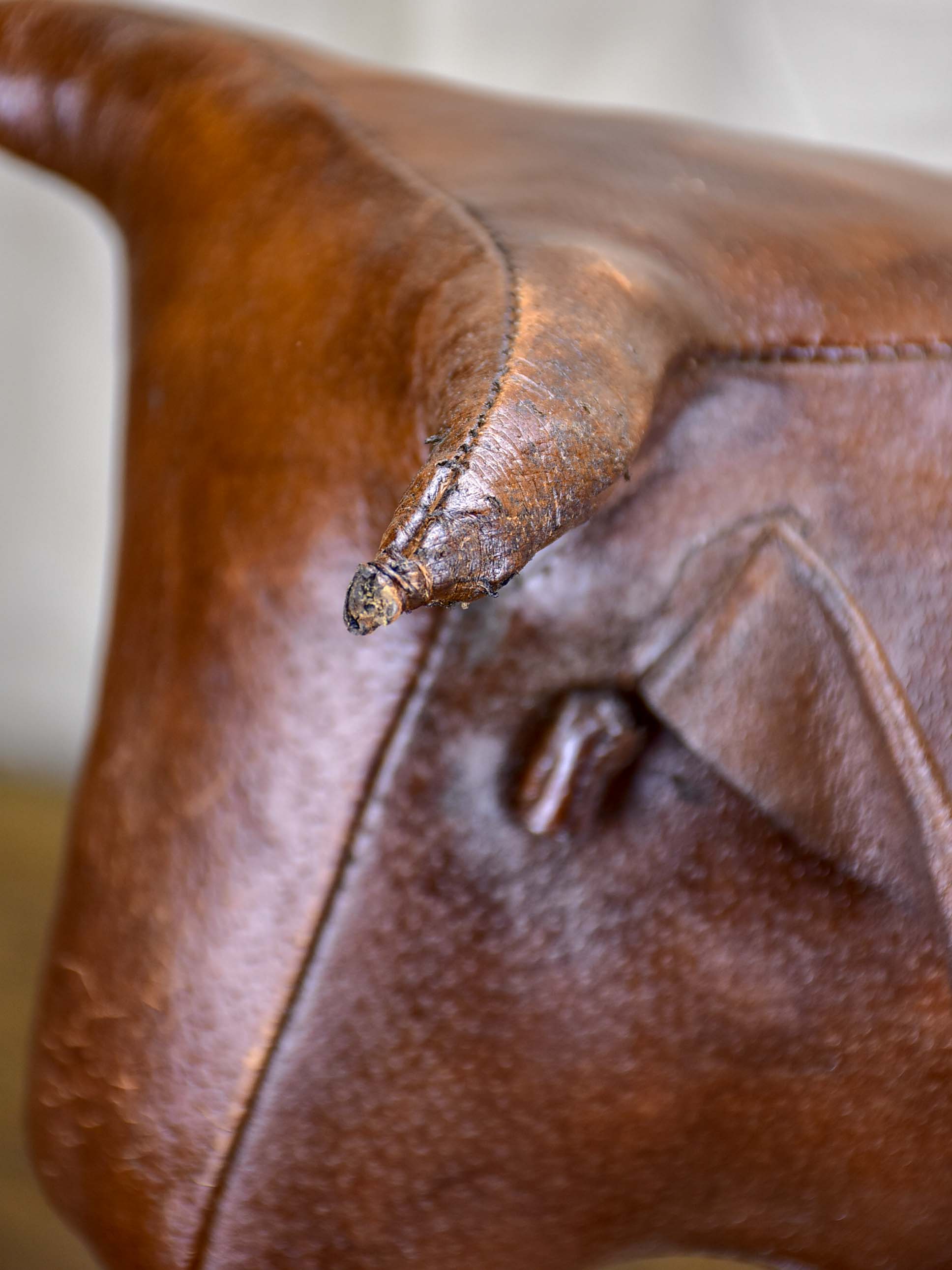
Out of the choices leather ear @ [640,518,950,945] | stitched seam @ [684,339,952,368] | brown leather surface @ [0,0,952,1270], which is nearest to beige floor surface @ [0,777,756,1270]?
brown leather surface @ [0,0,952,1270]

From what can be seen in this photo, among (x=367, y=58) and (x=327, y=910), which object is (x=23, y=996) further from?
(x=367, y=58)

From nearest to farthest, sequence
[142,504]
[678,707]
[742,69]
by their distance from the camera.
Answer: [678,707] → [142,504] → [742,69]

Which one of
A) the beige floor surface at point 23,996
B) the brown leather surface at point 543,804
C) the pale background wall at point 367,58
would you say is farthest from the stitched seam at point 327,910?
the pale background wall at point 367,58

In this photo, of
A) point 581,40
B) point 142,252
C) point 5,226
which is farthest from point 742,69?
point 142,252

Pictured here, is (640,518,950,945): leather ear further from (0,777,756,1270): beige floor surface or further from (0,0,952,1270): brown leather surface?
(0,777,756,1270): beige floor surface

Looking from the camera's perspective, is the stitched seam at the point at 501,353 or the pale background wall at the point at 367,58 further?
the pale background wall at the point at 367,58

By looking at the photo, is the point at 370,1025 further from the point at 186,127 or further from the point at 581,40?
the point at 581,40

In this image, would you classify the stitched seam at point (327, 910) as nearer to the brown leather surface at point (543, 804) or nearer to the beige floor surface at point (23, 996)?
the brown leather surface at point (543, 804)

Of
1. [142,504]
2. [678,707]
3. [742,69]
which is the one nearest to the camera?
[678,707]
